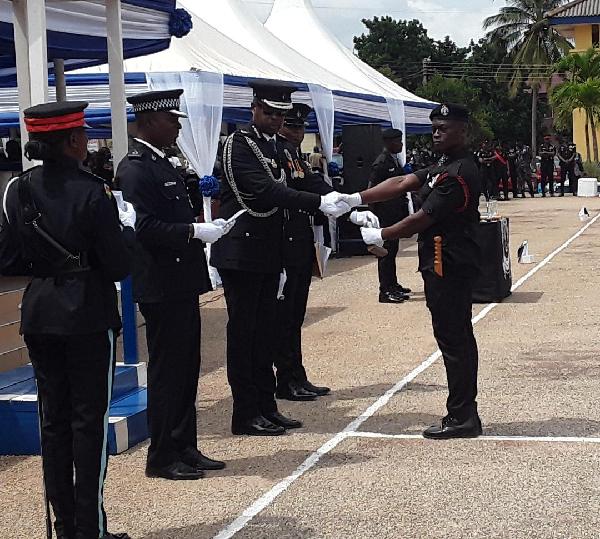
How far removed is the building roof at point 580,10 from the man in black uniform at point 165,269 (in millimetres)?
47535

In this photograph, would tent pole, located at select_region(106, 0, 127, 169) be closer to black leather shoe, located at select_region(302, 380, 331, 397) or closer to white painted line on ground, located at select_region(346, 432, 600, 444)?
black leather shoe, located at select_region(302, 380, 331, 397)

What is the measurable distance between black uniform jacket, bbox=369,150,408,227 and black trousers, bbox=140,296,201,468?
6.91 metres

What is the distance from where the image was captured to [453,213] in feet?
20.0

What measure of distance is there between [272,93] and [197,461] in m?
2.17

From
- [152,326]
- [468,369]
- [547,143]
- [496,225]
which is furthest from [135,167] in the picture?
[547,143]

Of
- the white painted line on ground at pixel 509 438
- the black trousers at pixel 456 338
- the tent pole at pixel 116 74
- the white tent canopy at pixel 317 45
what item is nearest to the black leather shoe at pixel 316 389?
the white painted line on ground at pixel 509 438

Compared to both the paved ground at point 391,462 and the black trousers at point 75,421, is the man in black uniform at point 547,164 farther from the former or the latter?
the black trousers at point 75,421

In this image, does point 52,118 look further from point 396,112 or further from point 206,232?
point 396,112

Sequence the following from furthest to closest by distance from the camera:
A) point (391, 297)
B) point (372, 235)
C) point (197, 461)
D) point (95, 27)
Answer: point (391, 297) < point (95, 27) < point (372, 235) < point (197, 461)

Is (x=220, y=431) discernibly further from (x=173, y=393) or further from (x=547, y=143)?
(x=547, y=143)

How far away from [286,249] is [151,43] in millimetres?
3625

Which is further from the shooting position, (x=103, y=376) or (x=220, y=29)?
(x=220, y=29)

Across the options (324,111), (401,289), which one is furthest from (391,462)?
(324,111)

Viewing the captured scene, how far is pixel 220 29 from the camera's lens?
61.0ft
